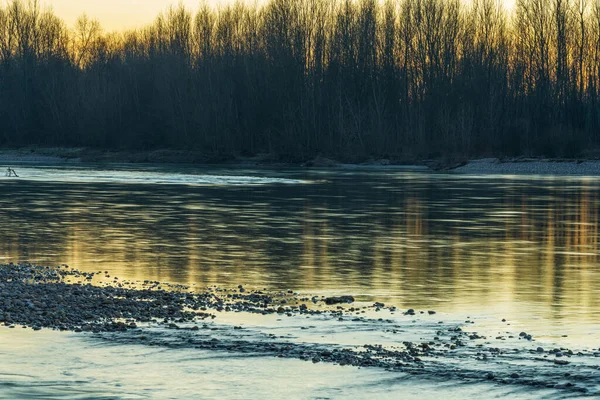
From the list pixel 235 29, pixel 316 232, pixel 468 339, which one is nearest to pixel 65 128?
pixel 235 29

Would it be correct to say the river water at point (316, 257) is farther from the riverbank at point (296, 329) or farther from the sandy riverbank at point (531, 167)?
the sandy riverbank at point (531, 167)

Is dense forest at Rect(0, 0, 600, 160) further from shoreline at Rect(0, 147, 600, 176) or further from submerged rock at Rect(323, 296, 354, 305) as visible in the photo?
submerged rock at Rect(323, 296, 354, 305)

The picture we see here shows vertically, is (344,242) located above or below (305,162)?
below

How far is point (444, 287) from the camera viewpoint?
16.0m

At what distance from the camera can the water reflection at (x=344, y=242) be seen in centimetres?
1600

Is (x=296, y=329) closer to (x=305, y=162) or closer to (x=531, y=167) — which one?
(x=531, y=167)

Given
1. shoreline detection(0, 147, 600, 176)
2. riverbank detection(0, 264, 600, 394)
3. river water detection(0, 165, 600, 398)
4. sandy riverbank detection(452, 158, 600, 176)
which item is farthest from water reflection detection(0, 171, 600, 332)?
shoreline detection(0, 147, 600, 176)

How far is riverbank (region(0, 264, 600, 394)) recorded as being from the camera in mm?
10266

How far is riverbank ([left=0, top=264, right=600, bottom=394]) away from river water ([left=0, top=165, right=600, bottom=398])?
12.0 inches

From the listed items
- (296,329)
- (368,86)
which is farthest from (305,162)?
(296,329)

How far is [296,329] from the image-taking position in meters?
12.3

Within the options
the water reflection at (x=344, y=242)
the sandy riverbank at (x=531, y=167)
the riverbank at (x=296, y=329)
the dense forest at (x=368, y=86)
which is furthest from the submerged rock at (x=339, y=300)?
the dense forest at (x=368, y=86)

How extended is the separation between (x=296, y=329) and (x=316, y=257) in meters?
7.92

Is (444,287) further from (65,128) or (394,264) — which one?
(65,128)
